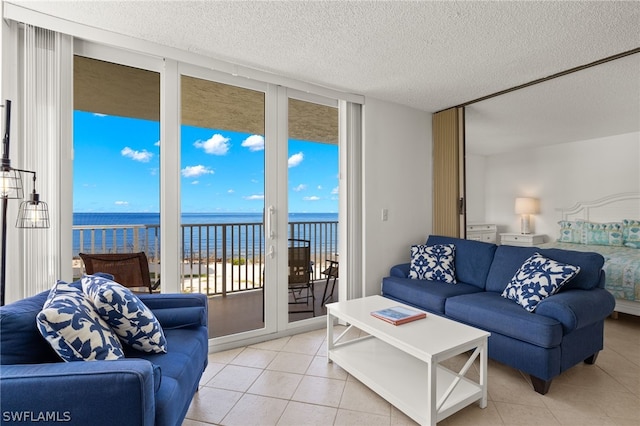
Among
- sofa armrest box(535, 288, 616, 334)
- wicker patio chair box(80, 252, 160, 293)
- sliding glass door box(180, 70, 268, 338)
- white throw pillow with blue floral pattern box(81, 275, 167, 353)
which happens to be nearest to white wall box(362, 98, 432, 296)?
→ sliding glass door box(180, 70, 268, 338)

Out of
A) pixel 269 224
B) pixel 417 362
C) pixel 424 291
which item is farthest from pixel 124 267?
pixel 424 291

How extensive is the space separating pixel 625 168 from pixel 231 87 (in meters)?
5.44

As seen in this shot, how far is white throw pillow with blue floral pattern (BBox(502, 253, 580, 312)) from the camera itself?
Result: 2162 mm

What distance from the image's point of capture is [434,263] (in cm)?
313

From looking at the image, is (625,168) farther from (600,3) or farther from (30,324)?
(30,324)

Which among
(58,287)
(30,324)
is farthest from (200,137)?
(30,324)

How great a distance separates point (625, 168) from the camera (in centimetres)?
436

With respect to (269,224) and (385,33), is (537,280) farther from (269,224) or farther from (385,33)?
(269,224)

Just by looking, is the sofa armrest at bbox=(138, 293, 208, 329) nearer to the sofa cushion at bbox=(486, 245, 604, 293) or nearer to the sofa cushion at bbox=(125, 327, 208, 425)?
the sofa cushion at bbox=(125, 327, 208, 425)

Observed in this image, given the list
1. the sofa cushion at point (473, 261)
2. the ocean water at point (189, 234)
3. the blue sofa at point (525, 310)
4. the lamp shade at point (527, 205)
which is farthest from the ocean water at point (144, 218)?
the lamp shade at point (527, 205)

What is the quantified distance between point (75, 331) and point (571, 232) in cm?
593

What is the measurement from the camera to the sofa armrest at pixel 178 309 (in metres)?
1.84

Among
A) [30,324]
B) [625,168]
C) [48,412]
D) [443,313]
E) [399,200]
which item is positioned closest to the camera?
[48,412]

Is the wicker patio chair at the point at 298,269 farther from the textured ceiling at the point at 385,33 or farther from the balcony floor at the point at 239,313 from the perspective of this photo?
the textured ceiling at the point at 385,33
